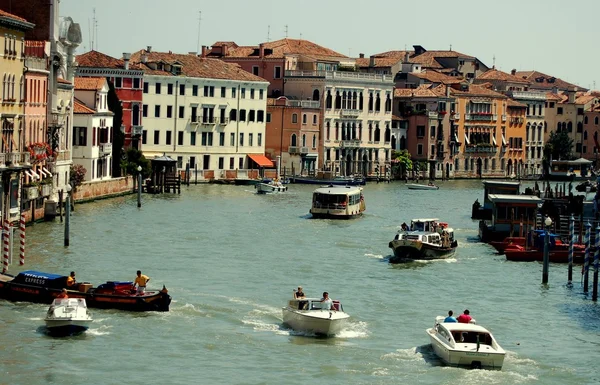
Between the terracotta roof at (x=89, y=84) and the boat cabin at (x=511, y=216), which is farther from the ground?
the terracotta roof at (x=89, y=84)

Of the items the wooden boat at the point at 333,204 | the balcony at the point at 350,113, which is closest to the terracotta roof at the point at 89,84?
the wooden boat at the point at 333,204

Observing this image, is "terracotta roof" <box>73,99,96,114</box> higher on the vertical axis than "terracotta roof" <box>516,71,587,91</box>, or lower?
lower

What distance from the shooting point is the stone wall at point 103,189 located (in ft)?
210

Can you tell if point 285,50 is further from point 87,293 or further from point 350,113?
point 87,293

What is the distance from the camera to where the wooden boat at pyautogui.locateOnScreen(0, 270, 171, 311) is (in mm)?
34844

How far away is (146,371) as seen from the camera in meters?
29.2

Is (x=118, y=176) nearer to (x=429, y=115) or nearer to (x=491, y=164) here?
(x=429, y=115)

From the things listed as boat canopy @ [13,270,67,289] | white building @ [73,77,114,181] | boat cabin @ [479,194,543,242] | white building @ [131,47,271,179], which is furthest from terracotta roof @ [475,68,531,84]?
boat canopy @ [13,270,67,289]

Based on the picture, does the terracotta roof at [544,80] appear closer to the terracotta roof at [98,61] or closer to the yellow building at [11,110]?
the terracotta roof at [98,61]

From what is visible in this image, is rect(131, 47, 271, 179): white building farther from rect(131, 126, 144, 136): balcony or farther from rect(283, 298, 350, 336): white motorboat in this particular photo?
rect(283, 298, 350, 336): white motorboat

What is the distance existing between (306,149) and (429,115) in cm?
1418

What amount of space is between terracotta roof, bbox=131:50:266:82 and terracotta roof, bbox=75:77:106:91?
1456 cm

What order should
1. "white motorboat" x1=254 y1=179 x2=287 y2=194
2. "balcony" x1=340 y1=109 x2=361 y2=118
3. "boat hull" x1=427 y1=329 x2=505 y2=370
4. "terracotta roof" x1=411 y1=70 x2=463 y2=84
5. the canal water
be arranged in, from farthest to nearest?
"terracotta roof" x1=411 y1=70 x2=463 y2=84 < "balcony" x1=340 y1=109 x2=361 y2=118 < "white motorboat" x1=254 y1=179 x2=287 y2=194 < "boat hull" x1=427 y1=329 x2=505 y2=370 < the canal water

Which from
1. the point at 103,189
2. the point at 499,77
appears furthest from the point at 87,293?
the point at 499,77
